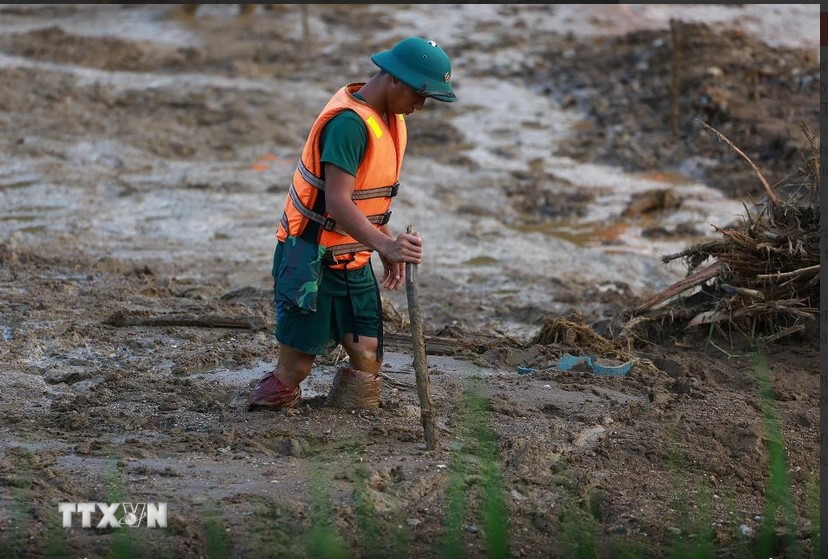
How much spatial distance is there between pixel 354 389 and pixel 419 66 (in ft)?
4.46

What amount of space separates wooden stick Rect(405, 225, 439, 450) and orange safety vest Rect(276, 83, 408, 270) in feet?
0.70

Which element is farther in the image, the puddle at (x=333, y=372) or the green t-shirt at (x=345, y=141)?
the puddle at (x=333, y=372)

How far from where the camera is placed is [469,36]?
17.7 m

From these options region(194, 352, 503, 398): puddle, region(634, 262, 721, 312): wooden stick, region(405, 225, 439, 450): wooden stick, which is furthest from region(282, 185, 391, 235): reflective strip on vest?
region(634, 262, 721, 312): wooden stick

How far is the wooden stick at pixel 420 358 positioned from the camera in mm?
4500

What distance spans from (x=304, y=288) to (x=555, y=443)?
3.81 ft

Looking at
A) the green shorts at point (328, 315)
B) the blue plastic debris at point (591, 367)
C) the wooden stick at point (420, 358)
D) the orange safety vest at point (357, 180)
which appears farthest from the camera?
the blue plastic debris at point (591, 367)

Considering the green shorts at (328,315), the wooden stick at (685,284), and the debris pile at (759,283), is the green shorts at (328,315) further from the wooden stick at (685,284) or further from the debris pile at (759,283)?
the wooden stick at (685,284)

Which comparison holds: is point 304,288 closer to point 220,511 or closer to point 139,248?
point 220,511

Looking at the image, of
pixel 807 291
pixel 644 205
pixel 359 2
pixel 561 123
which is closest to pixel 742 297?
pixel 807 291

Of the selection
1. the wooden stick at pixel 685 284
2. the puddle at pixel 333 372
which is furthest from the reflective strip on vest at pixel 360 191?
the wooden stick at pixel 685 284
